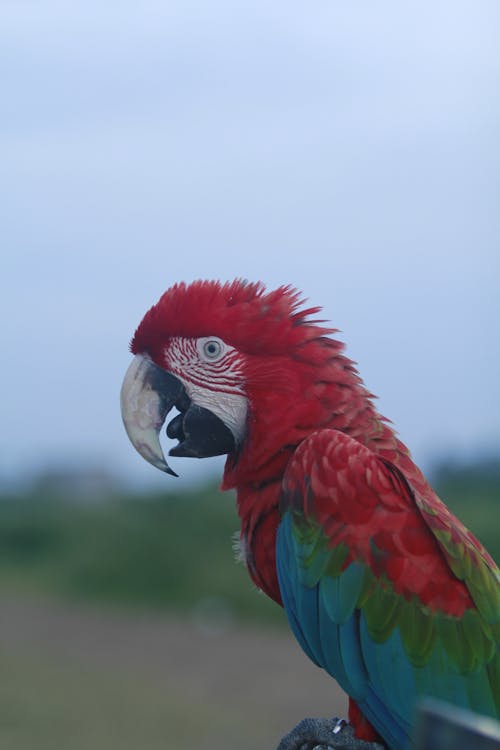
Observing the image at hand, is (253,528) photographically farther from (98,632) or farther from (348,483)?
(98,632)

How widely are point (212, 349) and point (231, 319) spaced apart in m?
0.07

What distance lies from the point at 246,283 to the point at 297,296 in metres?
0.11

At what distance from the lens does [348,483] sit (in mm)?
1833

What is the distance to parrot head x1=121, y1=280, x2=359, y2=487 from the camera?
6.43 feet

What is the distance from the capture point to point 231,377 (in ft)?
6.54

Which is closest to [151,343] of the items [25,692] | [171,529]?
[25,692]

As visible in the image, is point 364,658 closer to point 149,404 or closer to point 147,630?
point 149,404

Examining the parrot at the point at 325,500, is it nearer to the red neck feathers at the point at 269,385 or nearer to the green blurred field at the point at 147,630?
the red neck feathers at the point at 269,385

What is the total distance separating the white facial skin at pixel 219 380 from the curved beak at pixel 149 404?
6 cm

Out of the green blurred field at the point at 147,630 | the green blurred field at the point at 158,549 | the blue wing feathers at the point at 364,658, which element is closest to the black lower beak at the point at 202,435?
the blue wing feathers at the point at 364,658

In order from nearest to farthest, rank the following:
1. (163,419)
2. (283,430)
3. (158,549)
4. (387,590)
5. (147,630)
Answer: (387,590), (283,430), (163,419), (147,630), (158,549)

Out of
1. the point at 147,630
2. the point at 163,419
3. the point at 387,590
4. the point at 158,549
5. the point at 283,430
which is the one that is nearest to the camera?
the point at 387,590

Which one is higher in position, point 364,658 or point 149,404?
point 149,404

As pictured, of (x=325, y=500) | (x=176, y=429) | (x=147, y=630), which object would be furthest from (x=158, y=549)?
(x=325, y=500)
